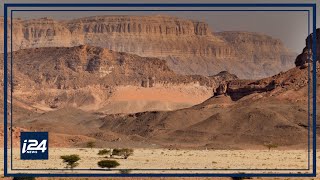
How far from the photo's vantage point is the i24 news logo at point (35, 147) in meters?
28.9

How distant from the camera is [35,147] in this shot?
2939 cm

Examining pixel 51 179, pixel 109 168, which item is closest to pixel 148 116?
pixel 109 168

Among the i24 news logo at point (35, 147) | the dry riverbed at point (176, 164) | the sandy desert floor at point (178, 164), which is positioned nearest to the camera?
the i24 news logo at point (35, 147)

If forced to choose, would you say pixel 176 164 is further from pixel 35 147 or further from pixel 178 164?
pixel 35 147

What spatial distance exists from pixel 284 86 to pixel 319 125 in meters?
28.7

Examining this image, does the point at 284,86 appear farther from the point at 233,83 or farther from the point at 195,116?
the point at 233,83

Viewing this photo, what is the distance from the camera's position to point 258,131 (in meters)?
126

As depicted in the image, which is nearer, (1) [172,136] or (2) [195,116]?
(1) [172,136]

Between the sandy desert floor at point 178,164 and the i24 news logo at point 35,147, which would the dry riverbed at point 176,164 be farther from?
the i24 news logo at point 35,147

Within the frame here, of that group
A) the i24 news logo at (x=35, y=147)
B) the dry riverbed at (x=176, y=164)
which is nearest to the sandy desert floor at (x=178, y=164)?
the dry riverbed at (x=176, y=164)

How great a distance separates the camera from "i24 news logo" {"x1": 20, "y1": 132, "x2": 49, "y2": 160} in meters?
28.9

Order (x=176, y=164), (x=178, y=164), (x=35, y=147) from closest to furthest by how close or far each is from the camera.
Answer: (x=35, y=147) → (x=176, y=164) → (x=178, y=164)

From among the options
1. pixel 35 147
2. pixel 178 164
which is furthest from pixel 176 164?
pixel 35 147

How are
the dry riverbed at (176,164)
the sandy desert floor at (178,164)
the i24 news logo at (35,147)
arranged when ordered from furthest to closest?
1. the sandy desert floor at (178,164)
2. the dry riverbed at (176,164)
3. the i24 news logo at (35,147)
